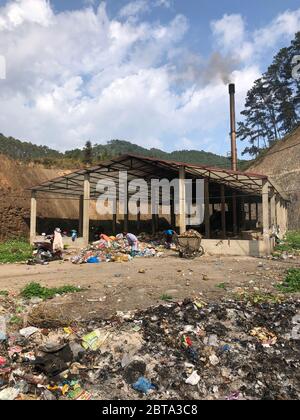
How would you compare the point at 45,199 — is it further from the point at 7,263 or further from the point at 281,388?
the point at 281,388

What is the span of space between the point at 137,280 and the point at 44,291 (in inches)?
107

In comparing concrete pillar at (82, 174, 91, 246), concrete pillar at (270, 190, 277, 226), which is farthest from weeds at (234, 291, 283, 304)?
concrete pillar at (270, 190, 277, 226)

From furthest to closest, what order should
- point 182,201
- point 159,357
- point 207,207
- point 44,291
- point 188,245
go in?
1. point 207,207
2. point 182,201
3. point 188,245
4. point 44,291
5. point 159,357

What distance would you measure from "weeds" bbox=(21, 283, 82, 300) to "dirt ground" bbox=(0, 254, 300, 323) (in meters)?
0.30

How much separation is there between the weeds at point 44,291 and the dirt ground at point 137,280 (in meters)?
0.30

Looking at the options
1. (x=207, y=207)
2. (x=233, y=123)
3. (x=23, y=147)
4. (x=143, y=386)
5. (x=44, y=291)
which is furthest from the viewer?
(x=23, y=147)

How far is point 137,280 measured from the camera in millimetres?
9758

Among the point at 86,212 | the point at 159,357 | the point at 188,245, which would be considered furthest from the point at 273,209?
the point at 159,357

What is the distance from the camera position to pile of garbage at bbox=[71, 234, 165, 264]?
1398 cm
